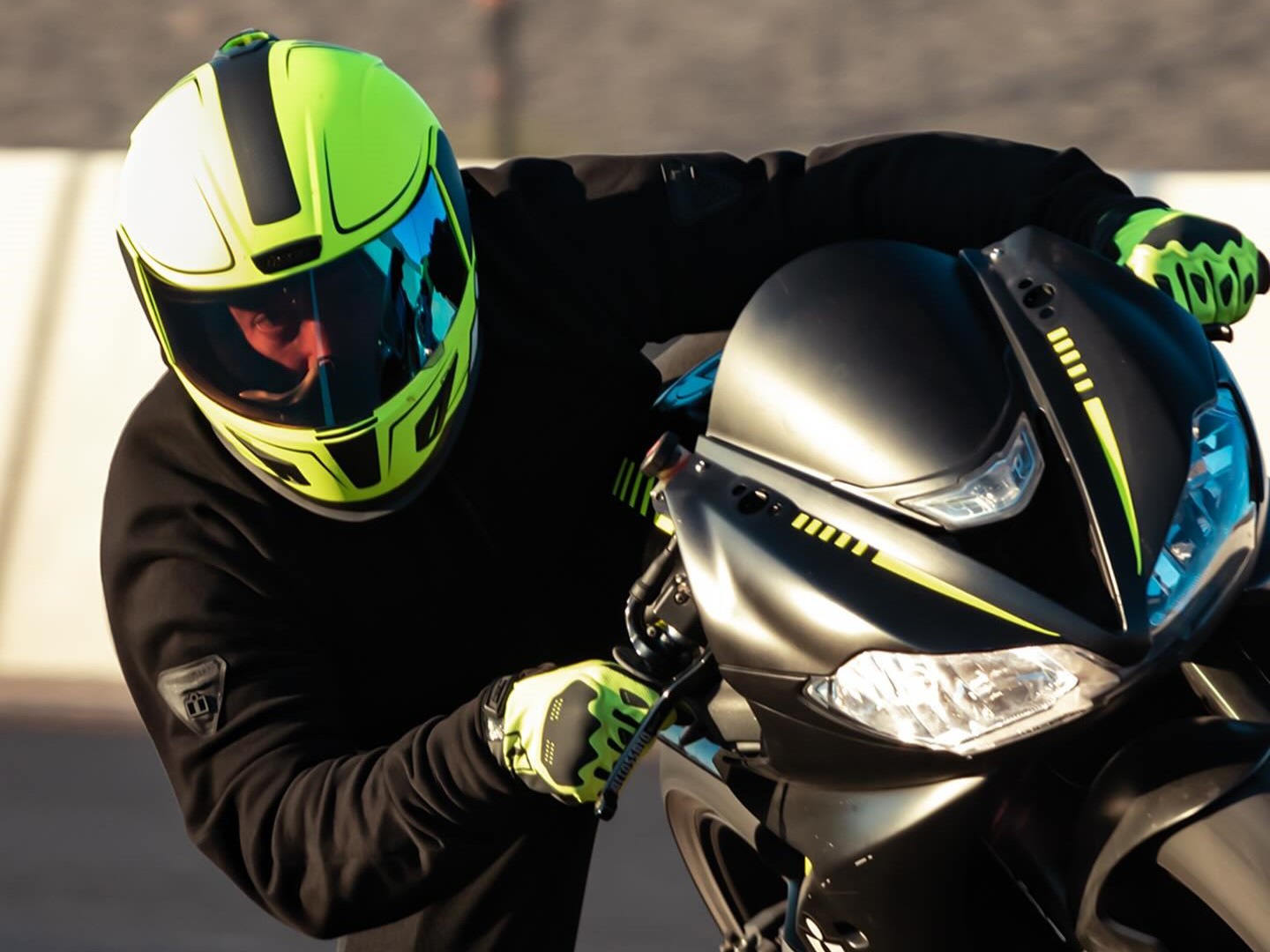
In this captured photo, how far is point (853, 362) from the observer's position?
2.09m

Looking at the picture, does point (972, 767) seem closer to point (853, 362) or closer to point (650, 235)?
point (853, 362)

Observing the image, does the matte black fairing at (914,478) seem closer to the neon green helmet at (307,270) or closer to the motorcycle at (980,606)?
the motorcycle at (980,606)

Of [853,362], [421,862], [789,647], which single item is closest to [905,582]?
[789,647]

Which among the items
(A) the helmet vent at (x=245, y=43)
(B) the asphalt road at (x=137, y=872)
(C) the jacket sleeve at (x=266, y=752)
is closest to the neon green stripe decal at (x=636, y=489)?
(C) the jacket sleeve at (x=266, y=752)

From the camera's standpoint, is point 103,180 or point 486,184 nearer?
point 486,184

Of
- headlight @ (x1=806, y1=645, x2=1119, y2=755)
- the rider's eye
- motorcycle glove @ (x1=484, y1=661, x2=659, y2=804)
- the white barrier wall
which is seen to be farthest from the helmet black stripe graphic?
the white barrier wall

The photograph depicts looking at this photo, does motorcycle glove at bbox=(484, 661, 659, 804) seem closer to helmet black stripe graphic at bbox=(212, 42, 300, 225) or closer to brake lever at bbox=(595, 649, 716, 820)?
brake lever at bbox=(595, 649, 716, 820)

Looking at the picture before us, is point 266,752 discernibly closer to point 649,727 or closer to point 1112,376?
point 649,727

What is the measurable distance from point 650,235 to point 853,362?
91 centimetres

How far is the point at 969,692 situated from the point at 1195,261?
89cm

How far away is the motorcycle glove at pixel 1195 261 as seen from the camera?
254 centimetres

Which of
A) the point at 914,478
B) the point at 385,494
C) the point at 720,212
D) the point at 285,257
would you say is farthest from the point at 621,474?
the point at 914,478

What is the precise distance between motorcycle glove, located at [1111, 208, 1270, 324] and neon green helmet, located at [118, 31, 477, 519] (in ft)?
2.77

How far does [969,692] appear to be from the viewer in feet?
6.24
